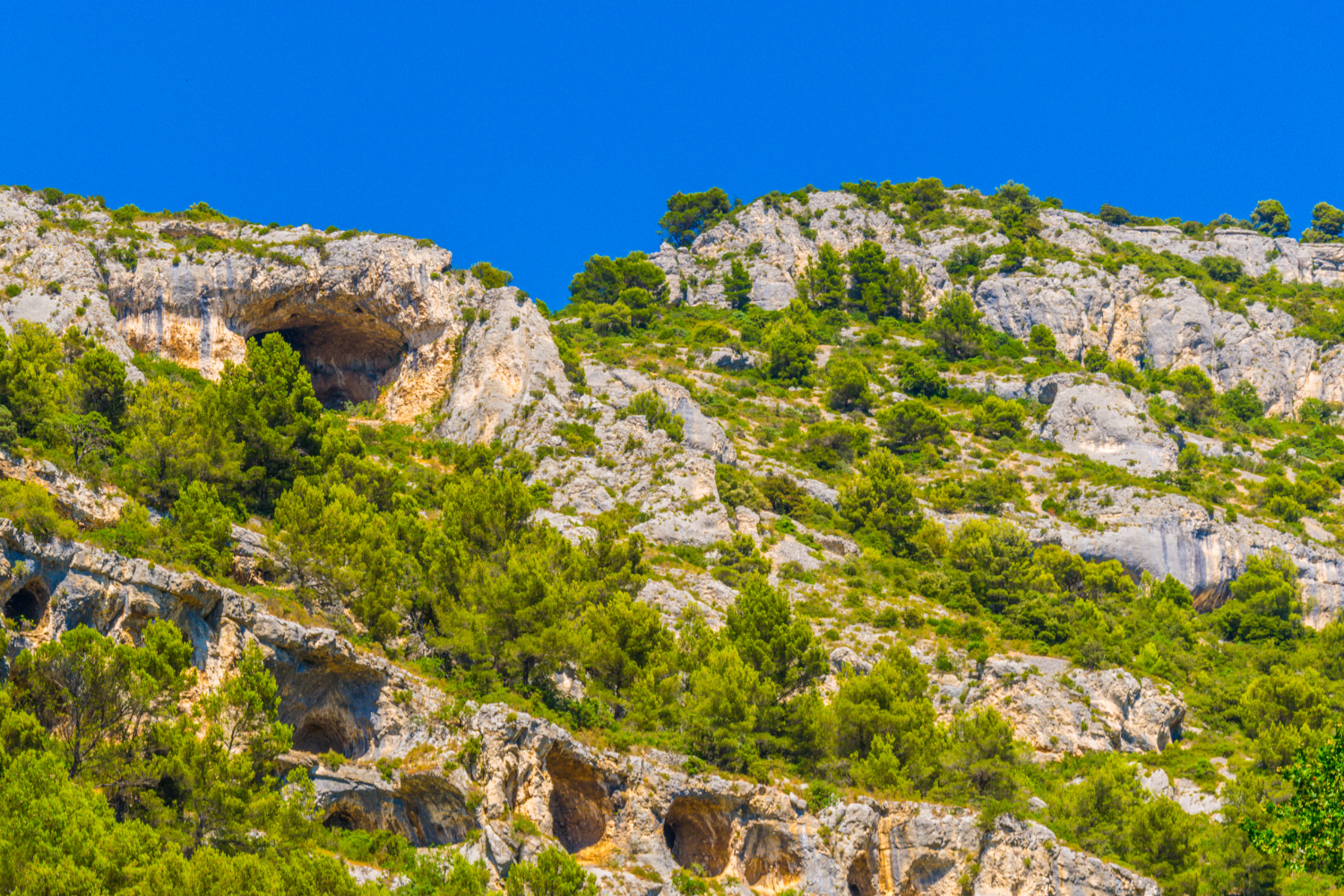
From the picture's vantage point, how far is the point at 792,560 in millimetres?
60750

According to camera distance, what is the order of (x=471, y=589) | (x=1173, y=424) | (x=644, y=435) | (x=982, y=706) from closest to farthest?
1. (x=471, y=589)
2. (x=982, y=706)
3. (x=644, y=435)
4. (x=1173, y=424)

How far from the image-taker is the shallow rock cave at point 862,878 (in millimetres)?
39375

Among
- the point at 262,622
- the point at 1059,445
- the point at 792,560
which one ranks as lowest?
the point at 262,622

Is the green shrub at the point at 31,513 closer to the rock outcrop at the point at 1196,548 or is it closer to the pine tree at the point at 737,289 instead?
the rock outcrop at the point at 1196,548

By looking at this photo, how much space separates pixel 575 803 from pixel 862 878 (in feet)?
35.6

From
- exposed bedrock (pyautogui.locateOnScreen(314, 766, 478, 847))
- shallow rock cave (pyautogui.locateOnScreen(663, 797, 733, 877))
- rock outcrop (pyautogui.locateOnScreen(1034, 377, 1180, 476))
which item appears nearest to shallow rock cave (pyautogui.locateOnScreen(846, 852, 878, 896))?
shallow rock cave (pyautogui.locateOnScreen(663, 797, 733, 877))

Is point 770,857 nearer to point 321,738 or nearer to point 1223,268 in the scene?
point 321,738

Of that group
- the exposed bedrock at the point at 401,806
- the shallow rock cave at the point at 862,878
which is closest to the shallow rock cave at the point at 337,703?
the exposed bedrock at the point at 401,806

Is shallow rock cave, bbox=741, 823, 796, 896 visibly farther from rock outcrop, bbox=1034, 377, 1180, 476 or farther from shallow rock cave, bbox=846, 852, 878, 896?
rock outcrop, bbox=1034, 377, 1180, 476

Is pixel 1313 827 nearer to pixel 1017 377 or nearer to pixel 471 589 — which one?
pixel 471 589

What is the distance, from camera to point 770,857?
38656 millimetres

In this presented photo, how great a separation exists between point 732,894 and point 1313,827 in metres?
17.5

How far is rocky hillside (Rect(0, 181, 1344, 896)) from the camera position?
35531mm

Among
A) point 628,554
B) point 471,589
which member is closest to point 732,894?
point 471,589
